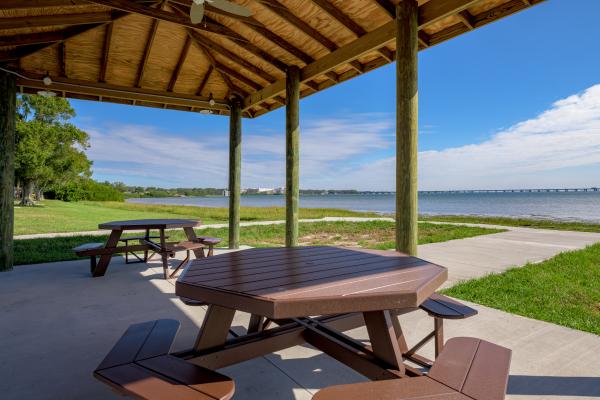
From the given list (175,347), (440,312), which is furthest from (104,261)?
(440,312)

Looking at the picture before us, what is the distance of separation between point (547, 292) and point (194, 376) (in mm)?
4365

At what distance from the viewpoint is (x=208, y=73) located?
22.5 ft

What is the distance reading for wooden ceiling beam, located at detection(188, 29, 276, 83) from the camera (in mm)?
5662

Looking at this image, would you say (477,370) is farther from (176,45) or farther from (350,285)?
(176,45)

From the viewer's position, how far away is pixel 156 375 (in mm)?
1398

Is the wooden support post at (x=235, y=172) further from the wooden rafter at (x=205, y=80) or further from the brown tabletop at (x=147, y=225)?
the brown tabletop at (x=147, y=225)

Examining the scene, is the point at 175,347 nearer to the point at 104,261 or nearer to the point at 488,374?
the point at 488,374

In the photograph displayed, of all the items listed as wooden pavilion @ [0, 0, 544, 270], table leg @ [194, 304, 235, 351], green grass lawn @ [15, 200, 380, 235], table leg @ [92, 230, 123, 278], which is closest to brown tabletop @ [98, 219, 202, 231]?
table leg @ [92, 230, 123, 278]

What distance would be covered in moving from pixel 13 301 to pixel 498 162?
223 feet

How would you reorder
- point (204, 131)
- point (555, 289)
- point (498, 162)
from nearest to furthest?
point (555, 289) → point (498, 162) → point (204, 131)

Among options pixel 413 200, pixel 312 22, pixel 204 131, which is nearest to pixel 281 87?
pixel 312 22

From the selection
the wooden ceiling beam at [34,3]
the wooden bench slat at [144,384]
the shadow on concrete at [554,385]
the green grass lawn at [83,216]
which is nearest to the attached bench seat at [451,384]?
the wooden bench slat at [144,384]

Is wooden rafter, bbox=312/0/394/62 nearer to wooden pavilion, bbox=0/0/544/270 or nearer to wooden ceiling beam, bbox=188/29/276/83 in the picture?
wooden pavilion, bbox=0/0/544/270

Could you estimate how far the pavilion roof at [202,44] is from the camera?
3.97 meters
